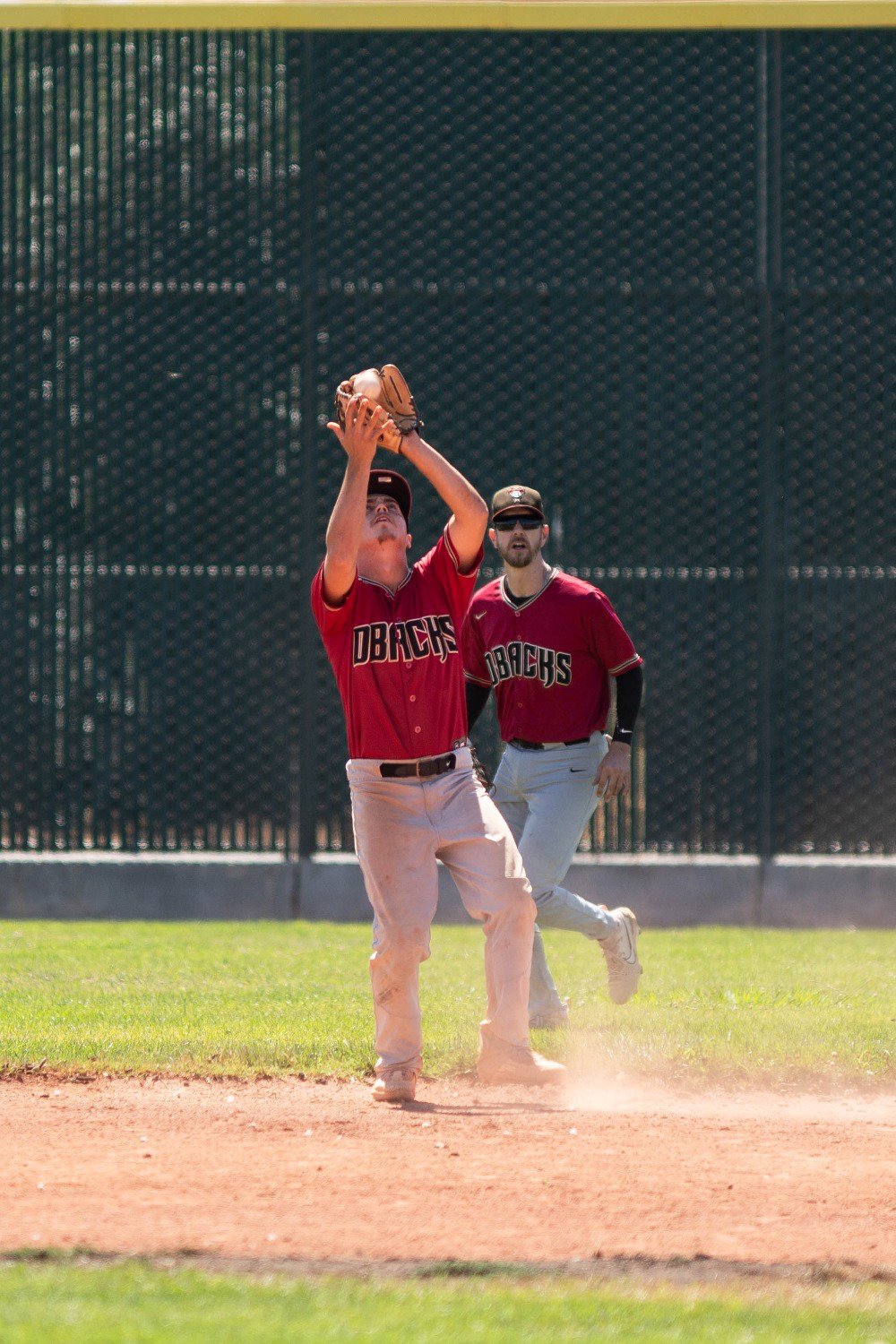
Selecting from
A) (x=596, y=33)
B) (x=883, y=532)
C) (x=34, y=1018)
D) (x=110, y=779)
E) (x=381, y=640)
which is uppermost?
(x=596, y=33)

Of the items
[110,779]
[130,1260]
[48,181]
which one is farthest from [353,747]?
[48,181]

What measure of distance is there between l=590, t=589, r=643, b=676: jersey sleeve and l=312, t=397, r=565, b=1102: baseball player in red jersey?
117 cm

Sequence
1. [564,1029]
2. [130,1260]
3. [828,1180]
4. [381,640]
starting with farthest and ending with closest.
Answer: [564,1029]
[381,640]
[828,1180]
[130,1260]

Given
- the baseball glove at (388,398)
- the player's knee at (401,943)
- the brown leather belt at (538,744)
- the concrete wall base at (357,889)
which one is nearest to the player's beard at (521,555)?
the brown leather belt at (538,744)

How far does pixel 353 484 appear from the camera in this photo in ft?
19.2

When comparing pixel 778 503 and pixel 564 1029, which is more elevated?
pixel 778 503

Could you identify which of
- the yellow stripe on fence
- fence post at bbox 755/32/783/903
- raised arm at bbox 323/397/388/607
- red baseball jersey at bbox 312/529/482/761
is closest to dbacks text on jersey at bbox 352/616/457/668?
red baseball jersey at bbox 312/529/482/761

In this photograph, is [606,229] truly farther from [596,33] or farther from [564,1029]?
[564,1029]

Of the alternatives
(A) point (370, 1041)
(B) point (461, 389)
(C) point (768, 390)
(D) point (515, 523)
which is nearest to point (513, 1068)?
(A) point (370, 1041)

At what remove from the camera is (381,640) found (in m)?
6.11

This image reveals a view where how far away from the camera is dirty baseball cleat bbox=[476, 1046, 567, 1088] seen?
249 inches

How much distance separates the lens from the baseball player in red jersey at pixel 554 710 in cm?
734

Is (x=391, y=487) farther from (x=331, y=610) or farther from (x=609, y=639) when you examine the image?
(x=609, y=639)

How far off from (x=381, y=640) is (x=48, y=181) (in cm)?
688
